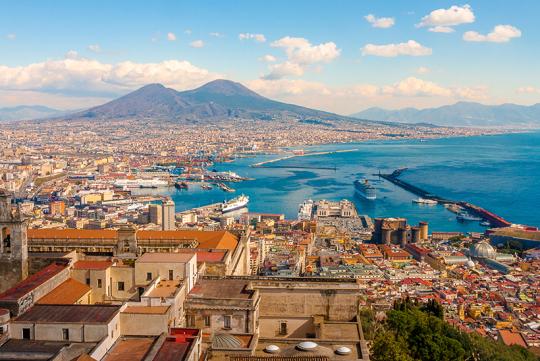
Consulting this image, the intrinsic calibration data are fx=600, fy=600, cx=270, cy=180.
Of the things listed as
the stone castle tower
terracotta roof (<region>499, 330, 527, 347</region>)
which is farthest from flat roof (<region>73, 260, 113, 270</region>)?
terracotta roof (<region>499, 330, 527, 347</region>)

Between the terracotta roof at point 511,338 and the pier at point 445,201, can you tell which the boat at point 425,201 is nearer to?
the pier at point 445,201

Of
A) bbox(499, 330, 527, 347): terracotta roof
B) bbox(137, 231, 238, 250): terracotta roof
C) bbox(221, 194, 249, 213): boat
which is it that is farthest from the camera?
bbox(221, 194, 249, 213): boat

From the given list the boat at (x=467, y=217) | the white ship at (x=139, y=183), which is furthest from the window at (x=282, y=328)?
the white ship at (x=139, y=183)

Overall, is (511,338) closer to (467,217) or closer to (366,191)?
(467,217)

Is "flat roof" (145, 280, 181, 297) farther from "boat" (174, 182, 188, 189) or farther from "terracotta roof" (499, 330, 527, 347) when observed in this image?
"boat" (174, 182, 188, 189)

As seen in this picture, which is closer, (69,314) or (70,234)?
(69,314)

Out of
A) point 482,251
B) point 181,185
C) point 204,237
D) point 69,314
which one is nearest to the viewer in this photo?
point 69,314

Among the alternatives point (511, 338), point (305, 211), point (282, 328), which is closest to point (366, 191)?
point (305, 211)

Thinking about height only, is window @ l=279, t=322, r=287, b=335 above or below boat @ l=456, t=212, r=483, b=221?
above
